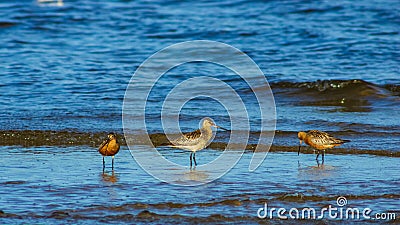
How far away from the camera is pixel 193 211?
5.76 m

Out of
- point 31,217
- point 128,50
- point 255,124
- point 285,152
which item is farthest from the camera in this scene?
point 128,50

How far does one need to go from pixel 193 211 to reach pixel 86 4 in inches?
693

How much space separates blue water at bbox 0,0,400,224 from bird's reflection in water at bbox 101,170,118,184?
0.05 metres

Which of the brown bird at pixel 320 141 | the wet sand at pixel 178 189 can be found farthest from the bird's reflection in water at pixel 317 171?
the brown bird at pixel 320 141

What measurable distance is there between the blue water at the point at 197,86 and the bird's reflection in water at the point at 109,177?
0.15ft

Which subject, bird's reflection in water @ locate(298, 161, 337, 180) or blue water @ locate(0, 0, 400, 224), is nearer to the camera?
blue water @ locate(0, 0, 400, 224)

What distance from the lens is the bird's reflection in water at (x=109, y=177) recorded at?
6.81 meters

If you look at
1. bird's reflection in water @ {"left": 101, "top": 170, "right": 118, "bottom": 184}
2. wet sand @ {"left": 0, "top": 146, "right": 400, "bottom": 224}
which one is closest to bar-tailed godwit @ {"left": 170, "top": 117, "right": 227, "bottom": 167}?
wet sand @ {"left": 0, "top": 146, "right": 400, "bottom": 224}

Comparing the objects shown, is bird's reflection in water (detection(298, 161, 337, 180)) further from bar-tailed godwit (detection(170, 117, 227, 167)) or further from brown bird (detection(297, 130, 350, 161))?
bar-tailed godwit (detection(170, 117, 227, 167))

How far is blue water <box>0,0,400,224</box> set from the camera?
21.4ft

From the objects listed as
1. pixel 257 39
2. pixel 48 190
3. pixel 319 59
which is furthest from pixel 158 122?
pixel 257 39

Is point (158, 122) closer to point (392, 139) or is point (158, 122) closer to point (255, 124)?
point (255, 124)

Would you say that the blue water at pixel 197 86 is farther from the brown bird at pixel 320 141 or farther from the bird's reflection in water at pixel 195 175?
the bird's reflection in water at pixel 195 175

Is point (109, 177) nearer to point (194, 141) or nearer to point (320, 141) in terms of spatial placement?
point (194, 141)
